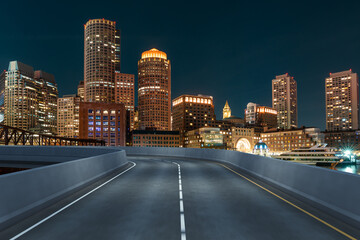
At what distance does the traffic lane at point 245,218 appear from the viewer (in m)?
7.64

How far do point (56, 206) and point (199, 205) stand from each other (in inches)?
206

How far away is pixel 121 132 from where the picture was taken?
18825 centimetres

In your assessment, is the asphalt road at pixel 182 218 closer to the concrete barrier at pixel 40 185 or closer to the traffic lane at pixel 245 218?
the traffic lane at pixel 245 218

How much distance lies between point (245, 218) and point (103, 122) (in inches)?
7190

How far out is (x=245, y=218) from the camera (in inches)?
362

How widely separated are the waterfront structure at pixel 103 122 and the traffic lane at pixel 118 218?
175077mm

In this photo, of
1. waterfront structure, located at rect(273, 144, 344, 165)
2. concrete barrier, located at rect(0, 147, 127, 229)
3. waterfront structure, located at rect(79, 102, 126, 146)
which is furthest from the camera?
waterfront structure, located at rect(79, 102, 126, 146)

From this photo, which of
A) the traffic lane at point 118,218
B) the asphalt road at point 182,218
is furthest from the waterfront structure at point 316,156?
the traffic lane at point 118,218

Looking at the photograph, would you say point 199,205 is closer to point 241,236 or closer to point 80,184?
point 241,236

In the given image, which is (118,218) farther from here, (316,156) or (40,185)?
(316,156)

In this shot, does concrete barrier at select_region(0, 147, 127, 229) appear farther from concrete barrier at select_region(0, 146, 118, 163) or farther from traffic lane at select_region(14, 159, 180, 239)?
concrete barrier at select_region(0, 146, 118, 163)

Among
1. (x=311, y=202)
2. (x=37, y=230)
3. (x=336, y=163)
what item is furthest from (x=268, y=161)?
(x=336, y=163)

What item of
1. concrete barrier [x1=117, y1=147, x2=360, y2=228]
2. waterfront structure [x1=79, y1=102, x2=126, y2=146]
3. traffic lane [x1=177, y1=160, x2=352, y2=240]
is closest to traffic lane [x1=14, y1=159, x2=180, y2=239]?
traffic lane [x1=177, y1=160, x2=352, y2=240]

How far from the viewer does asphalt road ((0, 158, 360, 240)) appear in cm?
762
